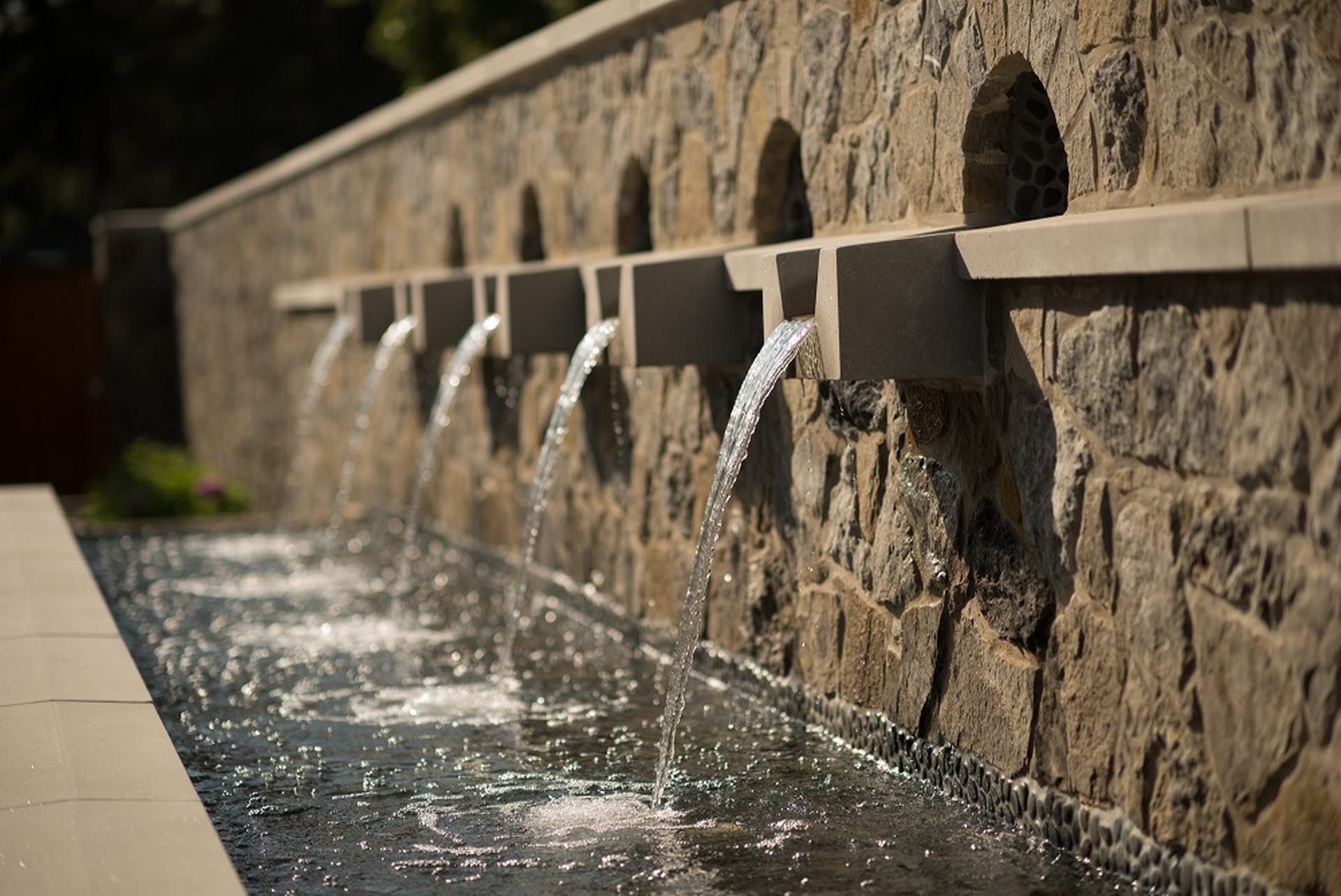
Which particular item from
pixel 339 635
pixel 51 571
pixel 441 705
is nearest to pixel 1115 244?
pixel 441 705

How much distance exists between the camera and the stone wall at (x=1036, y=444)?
3.27 meters

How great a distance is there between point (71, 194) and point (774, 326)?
3234 centimetres

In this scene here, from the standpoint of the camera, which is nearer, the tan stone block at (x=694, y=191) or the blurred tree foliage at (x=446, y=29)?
the tan stone block at (x=694, y=191)

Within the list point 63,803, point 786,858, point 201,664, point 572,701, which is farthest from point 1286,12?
point 201,664

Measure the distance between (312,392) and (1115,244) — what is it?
9936 mm

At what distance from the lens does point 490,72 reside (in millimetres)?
8828

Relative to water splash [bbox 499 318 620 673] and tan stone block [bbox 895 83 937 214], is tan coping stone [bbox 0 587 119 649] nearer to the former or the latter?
water splash [bbox 499 318 620 673]

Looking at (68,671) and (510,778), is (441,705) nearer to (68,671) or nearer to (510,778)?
(510,778)

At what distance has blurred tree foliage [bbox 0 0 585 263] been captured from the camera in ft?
100

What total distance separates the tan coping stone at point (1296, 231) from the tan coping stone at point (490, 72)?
360 centimetres

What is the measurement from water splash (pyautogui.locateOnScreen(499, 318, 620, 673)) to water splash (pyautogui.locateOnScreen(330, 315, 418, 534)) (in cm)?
155

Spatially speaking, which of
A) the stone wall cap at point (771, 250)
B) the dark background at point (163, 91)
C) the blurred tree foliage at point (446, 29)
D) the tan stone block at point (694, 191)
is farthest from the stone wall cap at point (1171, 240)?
the dark background at point (163, 91)

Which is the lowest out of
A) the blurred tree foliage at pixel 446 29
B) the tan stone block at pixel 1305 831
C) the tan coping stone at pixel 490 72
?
the tan stone block at pixel 1305 831

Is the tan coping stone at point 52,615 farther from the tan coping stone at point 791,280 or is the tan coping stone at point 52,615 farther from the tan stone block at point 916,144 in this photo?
the tan stone block at point 916,144
